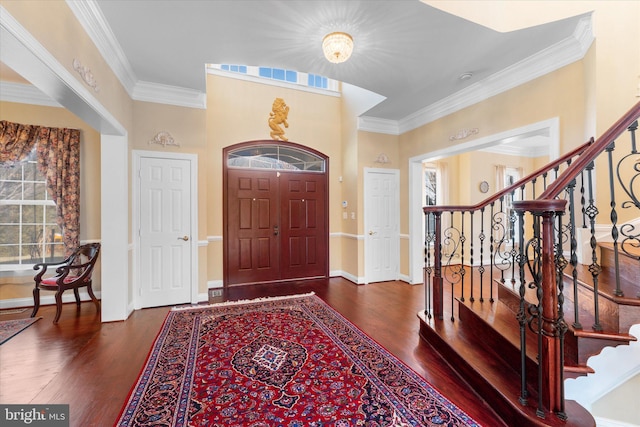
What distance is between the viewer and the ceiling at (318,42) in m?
2.35

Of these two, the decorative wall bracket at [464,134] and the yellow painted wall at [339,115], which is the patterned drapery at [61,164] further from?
the decorative wall bracket at [464,134]

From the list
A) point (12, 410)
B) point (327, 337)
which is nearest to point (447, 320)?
point (327, 337)

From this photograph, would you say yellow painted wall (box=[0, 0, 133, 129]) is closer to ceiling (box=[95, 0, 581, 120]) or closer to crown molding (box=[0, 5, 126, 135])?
crown molding (box=[0, 5, 126, 135])

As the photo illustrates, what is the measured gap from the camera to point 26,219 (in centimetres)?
380

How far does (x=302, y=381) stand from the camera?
2.08 metres

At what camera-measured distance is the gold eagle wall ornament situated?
5020mm

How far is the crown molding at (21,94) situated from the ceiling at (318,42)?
4.40 ft

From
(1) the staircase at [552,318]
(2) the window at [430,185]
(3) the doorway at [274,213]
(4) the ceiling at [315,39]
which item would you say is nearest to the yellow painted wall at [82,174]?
(4) the ceiling at [315,39]

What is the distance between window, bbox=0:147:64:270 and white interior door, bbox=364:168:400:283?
466cm

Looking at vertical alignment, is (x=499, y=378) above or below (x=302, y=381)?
above

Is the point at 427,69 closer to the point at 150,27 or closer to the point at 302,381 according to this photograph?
the point at 150,27

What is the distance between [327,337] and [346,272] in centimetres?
264

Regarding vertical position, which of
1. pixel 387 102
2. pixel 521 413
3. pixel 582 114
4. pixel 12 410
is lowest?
pixel 12 410

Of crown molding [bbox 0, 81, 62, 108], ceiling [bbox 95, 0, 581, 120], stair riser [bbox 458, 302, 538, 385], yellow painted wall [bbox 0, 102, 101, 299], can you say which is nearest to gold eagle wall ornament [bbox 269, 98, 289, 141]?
ceiling [bbox 95, 0, 581, 120]
